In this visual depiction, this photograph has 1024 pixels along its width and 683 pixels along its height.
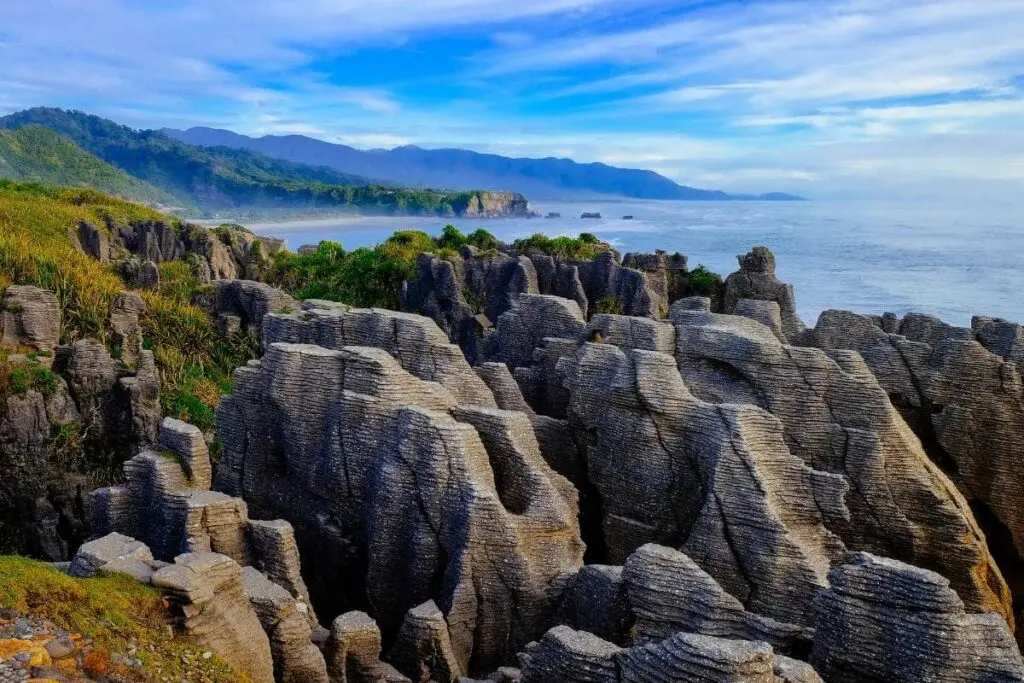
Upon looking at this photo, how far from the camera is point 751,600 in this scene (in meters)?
12.0

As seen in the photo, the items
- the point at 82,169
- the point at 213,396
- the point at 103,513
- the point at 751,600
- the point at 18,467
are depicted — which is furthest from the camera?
the point at 82,169

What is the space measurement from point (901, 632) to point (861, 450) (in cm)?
552

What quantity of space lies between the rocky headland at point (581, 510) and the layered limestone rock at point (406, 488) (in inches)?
1.7

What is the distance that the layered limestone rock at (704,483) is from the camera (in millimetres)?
11906

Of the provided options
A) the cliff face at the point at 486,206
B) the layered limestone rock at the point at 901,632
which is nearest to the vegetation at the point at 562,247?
the layered limestone rock at the point at 901,632

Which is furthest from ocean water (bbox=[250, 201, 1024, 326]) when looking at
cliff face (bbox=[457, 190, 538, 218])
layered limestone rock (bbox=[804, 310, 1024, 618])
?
layered limestone rock (bbox=[804, 310, 1024, 618])

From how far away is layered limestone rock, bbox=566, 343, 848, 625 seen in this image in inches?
469

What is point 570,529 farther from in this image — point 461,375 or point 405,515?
point 461,375

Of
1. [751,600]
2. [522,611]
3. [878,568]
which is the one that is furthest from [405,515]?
[878,568]

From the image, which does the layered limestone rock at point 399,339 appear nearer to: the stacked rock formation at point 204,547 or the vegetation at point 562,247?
the stacked rock formation at point 204,547

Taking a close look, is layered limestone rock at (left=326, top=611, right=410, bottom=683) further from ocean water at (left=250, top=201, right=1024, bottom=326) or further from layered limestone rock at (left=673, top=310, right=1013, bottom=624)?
ocean water at (left=250, top=201, right=1024, bottom=326)

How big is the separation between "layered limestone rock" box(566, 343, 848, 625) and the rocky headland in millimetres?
41

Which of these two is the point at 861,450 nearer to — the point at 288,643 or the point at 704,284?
the point at 288,643

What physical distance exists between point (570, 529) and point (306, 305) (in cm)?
1035
